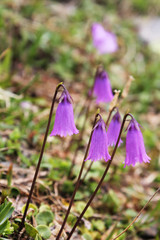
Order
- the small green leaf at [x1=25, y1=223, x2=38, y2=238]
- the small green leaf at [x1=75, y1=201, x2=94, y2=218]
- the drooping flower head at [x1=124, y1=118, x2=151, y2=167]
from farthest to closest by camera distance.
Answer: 1. the small green leaf at [x1=75, y1=201, x2=94, y2=218]
2. the small green leaf at [x1=25, y1=223, x2=38, y2=238]
3. the drooping flower head at [x1=124, y1=118, x2=151, y2=167]

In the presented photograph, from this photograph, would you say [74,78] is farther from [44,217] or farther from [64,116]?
[64,116]

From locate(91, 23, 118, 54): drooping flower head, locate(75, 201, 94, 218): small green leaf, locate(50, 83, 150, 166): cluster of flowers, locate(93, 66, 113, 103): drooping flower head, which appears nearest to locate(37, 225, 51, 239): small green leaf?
locate(75, 201, 94, 218): small green leaf

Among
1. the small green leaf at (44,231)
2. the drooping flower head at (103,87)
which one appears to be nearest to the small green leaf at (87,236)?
the small green leaf at (44,231)

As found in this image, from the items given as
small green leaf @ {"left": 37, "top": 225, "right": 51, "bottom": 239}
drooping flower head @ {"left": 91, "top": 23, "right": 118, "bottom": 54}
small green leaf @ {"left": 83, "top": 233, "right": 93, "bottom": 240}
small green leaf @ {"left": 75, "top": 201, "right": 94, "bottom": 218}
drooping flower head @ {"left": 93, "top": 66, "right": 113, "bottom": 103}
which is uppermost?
drooping flower head @ {"left": 91, "top": 23, "right": 118, "bottom": 54}

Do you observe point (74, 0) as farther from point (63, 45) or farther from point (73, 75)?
point (73, 75)

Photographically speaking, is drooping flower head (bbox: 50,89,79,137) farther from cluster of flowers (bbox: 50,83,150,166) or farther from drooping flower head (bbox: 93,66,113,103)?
drooping flower head (bbox: 93,66,113,103)

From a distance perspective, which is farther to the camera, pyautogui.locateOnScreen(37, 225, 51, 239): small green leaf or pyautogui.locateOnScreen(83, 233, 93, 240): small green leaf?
pyautogui.locateOnScreen(83, 233, 93, 240): small green leaf

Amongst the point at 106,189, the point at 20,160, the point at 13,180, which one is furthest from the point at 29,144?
the point at 106,189
